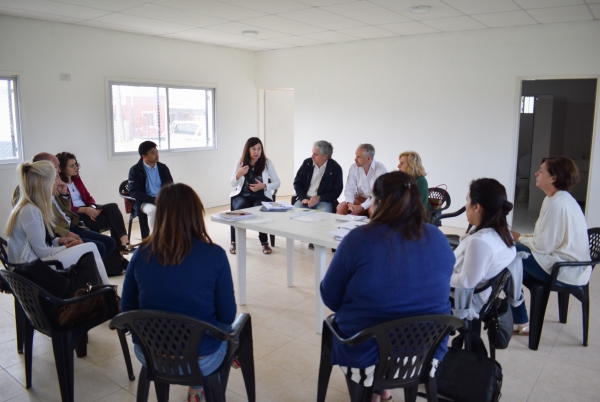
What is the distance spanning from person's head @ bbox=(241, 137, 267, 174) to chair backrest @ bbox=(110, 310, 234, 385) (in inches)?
134

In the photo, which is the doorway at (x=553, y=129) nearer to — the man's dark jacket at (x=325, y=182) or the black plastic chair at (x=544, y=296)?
the man's dark jacket at (x=325, y=182)

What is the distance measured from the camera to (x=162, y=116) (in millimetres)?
7395

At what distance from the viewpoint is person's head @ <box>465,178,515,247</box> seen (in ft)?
8.07

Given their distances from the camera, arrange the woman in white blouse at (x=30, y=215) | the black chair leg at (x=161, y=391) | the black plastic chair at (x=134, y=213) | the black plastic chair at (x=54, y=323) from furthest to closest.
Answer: the black plastic chair at (x=134, y=213)
the woman in white blouse at (x=30, y=215)
the black plastic chair at (x=54, y=323)
the black chair leg at (x=161, y=391)

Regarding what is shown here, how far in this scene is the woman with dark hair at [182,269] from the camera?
1918 mm

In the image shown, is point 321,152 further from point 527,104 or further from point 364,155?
point 527,104

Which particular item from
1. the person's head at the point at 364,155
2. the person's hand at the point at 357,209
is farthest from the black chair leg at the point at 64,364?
the person's head at the point at 364,155

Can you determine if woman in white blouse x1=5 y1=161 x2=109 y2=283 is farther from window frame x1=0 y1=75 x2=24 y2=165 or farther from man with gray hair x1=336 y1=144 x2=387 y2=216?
window frame x1=0 y1=75 x2=24 y2=165

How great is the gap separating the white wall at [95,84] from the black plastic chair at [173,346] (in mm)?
4645

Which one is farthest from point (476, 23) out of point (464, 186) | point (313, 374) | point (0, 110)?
point (0, 110)

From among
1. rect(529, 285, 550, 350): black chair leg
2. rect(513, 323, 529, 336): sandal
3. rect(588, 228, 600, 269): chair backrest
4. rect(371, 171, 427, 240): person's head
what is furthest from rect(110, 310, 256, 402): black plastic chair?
rect(588, 228, 600, 269): chair backrest

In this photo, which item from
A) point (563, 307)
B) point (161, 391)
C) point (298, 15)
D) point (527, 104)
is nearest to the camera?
point (161, 391)

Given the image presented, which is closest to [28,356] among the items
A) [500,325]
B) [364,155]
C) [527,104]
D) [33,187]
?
[33,187]

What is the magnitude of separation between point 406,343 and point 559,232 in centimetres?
171
